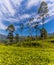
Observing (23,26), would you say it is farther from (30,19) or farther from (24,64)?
(24,64)

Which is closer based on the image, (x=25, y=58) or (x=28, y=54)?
(x=25, y=58)

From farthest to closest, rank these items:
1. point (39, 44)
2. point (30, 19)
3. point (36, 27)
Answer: point (36, 27)
point (30, 19)
point (39, 44)

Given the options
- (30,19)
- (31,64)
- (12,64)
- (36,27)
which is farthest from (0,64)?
(36,27)

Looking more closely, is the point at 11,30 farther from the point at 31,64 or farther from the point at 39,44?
the point at 31,64

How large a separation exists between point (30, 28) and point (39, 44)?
51257 mm

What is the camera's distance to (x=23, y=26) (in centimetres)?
16575

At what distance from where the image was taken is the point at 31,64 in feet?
97.5

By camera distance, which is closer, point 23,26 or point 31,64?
point 31,64

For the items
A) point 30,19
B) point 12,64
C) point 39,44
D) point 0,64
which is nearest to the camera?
point 0,64

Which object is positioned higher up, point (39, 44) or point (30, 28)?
point (30, 28)

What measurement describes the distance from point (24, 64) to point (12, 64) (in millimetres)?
1620

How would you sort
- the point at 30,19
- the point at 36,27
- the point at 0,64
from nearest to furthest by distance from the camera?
the point at 0,64
the point at 30,19
the point at 36,27

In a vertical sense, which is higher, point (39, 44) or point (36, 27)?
point (36, 27)

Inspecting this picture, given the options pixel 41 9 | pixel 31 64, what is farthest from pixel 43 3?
pixel 31 64
